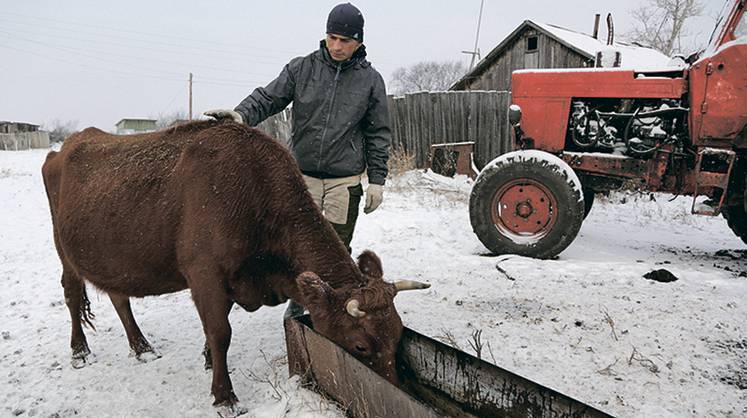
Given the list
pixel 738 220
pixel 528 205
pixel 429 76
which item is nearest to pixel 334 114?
pixel 528 205

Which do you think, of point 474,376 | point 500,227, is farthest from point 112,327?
point 500,227

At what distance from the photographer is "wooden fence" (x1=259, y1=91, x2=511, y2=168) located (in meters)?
12.0

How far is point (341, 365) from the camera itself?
224 cm

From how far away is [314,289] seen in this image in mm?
2338

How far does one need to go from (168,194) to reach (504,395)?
2.16m

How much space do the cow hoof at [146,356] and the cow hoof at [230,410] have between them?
932 mm

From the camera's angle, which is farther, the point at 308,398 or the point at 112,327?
the point at 112,327

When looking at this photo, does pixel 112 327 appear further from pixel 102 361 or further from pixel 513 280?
pixel 513 280

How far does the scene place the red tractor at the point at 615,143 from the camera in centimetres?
488

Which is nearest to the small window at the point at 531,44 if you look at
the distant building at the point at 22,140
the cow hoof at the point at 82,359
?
the cow hoof at the point at 82,359

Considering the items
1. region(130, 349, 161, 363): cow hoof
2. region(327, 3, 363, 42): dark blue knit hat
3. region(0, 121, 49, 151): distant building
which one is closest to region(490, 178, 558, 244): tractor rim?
region(327, 3, 363, 42): dark blue knit hat

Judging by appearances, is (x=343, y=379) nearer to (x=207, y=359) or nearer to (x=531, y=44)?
(x=207, y=359)

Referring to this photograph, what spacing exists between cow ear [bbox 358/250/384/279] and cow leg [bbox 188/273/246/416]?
805 millimetres

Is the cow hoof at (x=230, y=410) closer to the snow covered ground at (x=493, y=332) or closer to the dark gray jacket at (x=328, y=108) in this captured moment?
the snow covered ground at (x=493, y=332)
